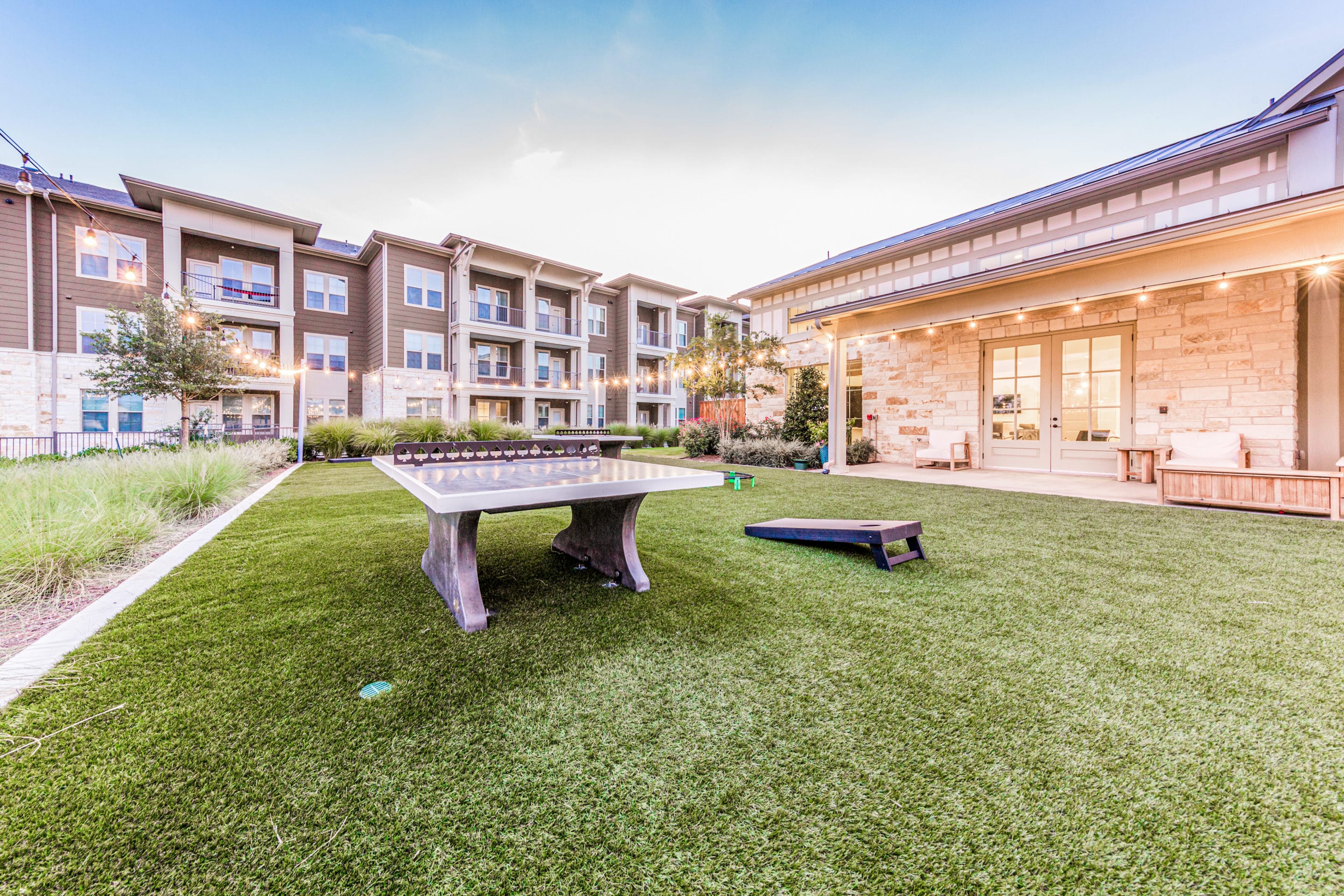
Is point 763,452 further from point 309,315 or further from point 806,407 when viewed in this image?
point 309,315

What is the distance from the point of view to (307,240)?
1616 cm

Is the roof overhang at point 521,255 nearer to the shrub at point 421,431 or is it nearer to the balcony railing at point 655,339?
the balcony railing at point 655,339

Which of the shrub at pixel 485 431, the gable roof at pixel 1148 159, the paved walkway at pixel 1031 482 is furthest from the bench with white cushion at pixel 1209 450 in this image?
the shrub at pixel 485 431

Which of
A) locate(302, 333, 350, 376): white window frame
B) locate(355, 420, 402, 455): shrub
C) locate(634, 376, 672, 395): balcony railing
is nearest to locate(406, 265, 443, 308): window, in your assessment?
locate(302, 333, 350, 376): white window frame

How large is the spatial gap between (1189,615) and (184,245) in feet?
73.1

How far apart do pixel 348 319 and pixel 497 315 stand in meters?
5.08

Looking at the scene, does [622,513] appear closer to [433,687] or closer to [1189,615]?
[433,687]

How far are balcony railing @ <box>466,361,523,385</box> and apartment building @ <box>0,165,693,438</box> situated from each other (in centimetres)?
7

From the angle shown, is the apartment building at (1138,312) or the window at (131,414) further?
the window at (131,414)

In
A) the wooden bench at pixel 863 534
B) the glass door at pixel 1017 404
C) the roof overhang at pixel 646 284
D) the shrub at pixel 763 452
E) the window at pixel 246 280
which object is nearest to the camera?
the wooden bench at pixel 863 534

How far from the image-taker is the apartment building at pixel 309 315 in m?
12.8

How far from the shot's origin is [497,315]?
1909 cm

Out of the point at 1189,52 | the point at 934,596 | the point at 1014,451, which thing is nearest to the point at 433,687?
the point at 934,596

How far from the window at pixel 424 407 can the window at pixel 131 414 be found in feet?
21.9
